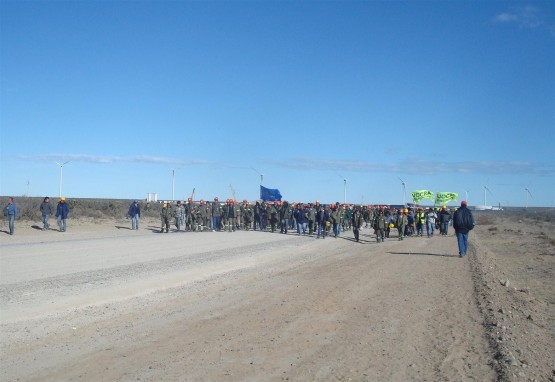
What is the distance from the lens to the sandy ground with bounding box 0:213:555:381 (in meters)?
7.18

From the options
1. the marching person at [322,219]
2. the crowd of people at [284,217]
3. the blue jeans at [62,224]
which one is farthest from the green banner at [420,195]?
the blue jeans at [62,224]

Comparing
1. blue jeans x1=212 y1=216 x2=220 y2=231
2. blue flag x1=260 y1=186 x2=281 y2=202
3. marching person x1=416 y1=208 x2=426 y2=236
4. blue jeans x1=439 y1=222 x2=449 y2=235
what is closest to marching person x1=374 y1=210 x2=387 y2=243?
marching person x1=416 y1=208 x2=426 y2=236

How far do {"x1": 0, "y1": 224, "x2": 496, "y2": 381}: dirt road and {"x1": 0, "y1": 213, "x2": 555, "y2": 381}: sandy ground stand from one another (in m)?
0.03

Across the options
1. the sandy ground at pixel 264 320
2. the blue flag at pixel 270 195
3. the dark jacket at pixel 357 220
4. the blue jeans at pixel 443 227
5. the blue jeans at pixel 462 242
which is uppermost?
the blue flag at pixel 270 195

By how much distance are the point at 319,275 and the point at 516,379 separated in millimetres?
9500

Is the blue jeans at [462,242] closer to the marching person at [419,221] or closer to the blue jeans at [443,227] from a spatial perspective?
the marching person at [419,221]

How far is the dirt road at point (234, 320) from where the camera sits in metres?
7.16

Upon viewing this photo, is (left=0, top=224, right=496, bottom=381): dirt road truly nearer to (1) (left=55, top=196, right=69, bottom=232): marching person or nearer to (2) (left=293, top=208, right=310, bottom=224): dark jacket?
(1) (left=55, top=196, right=69, bottom=232): marching person

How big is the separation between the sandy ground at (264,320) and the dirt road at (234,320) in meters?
0.03

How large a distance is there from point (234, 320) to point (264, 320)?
0.50 meters

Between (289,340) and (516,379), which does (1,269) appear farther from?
(516,379)

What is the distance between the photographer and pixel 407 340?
338 inches

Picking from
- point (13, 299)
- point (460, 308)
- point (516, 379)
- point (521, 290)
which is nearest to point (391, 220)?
point (521, 290)

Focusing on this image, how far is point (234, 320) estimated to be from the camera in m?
9.95
